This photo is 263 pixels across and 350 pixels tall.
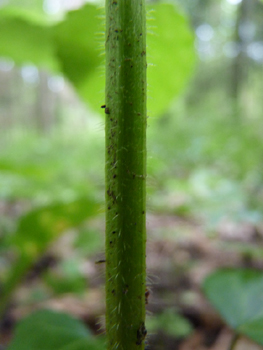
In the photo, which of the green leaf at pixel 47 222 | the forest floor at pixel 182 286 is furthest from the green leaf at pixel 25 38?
the forest floor at pixel 182 286

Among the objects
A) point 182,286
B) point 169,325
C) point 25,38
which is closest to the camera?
point 169,325

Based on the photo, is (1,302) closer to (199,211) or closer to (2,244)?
(2,244)

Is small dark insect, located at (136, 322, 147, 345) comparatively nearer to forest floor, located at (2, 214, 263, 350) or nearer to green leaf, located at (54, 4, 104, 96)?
forest floor, located at (2, 214, 263, 350)

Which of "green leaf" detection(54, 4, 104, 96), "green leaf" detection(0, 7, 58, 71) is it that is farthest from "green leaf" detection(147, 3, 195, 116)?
"green leaf" detection(0, 7, 58, 71)

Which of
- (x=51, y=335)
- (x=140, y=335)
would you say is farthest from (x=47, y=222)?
(x=140, y=335)

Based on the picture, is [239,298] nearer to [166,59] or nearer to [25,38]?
[166,59]

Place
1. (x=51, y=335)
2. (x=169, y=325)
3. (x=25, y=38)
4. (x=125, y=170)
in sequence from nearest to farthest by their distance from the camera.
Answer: (x=125, y=170) < (x=51, y=335) < (x=169, y=325) < (x=25, y=38)
